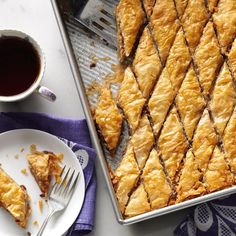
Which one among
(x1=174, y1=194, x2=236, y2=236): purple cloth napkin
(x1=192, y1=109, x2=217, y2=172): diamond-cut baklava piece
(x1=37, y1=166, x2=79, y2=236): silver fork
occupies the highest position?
(x1=192, y1=109, x2=217, y2=172): diamond-cut baklava piece

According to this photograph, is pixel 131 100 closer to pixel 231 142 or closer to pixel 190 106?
pixel 190 106

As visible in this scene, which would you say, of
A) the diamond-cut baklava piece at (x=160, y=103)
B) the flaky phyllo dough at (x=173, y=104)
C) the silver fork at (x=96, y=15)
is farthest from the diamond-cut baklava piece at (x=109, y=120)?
the silver fork at (x=96, y=15)

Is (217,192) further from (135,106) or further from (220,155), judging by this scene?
(135,106)

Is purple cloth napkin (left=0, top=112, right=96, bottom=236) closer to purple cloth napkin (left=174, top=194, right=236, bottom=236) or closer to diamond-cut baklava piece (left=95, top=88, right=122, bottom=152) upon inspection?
diamond-cut baklava piece (left=95, top=88, right=122, bottom=152)

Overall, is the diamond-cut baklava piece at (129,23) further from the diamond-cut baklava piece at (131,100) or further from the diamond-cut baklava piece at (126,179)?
the diamond-cut baklava piece at (126,179)

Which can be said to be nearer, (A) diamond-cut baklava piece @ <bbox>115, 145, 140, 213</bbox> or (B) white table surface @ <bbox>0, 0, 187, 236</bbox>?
(A) diamond-cut baklava piece @ <bbox>115, 145, 140, 213</bbox>

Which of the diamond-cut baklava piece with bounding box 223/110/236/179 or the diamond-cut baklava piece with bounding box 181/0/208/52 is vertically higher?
the diamond-cut baklava piece with bounding box 181/0/208/52

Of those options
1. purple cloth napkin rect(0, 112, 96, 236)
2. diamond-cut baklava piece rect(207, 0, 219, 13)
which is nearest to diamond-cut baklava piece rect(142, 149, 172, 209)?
purple cloth napkin rect(0, 112, 96, 236)

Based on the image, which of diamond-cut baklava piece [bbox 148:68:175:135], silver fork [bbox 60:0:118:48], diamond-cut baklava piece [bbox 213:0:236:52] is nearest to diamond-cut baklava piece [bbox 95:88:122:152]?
diamond-cut baklava piece [bbox 148:68:175:135]

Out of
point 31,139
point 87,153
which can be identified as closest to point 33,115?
point 31,139
